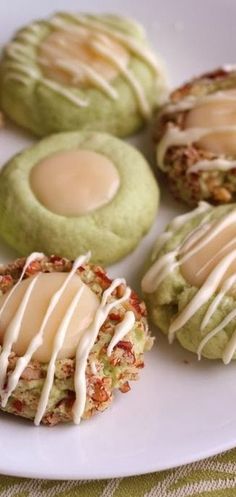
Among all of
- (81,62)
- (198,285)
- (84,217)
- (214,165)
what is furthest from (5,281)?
(81,62)

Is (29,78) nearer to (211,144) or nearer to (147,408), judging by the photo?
(211,144)

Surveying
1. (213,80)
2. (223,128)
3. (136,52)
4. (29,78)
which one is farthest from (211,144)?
(29,78)

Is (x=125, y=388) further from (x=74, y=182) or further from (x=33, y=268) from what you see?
(x=74, y=182)

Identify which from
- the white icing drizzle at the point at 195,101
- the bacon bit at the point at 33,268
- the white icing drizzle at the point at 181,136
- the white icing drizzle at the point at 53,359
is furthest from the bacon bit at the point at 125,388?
the white icing drizzle at the point at 195,101

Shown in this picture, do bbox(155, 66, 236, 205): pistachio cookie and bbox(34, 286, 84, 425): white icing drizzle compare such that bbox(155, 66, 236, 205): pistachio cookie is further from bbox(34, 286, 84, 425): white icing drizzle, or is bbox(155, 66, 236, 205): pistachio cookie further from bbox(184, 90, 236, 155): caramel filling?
bbox(34, 286, 84, 425): white icing drizzle

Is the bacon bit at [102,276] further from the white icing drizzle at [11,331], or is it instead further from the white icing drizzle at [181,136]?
the white icing drizzle at [181,136]

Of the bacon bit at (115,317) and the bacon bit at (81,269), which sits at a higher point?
the bacon bit at (81,269)
